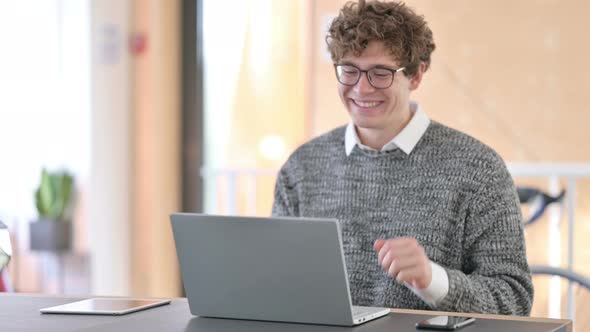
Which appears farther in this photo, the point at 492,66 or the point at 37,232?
the point at 37,232

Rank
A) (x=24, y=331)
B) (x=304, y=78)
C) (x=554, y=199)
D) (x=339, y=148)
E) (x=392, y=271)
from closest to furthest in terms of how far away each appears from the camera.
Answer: (x=24, y=331)
(x=392, y=271)
(x=339, y=148)
(x=554, y=199)
(x=304, y=78)

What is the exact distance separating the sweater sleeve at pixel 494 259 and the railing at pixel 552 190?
366mm

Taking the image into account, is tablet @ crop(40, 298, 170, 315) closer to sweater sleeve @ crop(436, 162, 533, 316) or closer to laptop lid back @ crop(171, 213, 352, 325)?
laptop lid back @ crop(171, 213, 352, 325)

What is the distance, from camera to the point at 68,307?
1755 millimetres

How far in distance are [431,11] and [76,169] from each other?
1.98m

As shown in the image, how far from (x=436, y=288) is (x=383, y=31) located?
1.94 feet

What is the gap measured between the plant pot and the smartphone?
3.53m

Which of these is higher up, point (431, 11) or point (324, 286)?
point (431, 11)

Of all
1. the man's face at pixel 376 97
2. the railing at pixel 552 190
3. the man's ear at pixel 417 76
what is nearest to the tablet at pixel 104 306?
the man's face at pixel 376 97

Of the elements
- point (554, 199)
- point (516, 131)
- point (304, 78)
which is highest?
point (304, 78)

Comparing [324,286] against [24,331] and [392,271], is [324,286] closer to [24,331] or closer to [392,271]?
[392,271]

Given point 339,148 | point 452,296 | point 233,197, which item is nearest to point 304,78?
point 233,197

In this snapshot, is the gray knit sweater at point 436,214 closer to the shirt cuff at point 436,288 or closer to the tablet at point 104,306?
the shirt cuff at point 436,288

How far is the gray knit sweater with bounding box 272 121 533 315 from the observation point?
199cm
